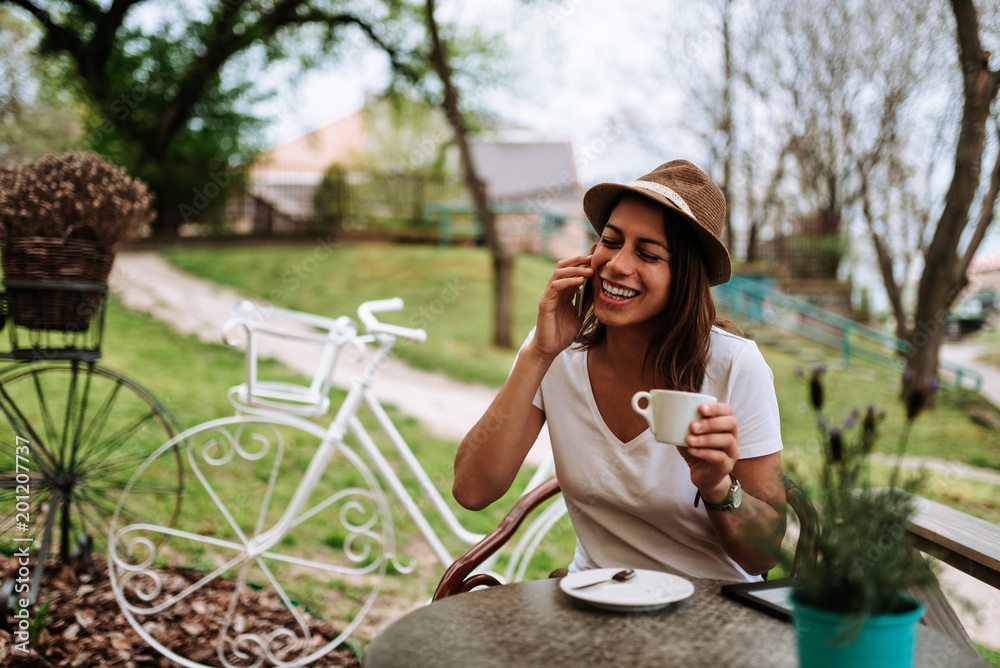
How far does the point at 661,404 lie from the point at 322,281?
12.0m

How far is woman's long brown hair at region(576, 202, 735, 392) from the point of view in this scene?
6.30 ft

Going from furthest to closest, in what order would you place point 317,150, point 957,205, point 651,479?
point 317,150, point 957,205, point 651,479

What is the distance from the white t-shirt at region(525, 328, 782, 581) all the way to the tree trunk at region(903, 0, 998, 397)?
2.37m

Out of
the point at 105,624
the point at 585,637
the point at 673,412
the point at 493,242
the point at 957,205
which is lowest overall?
the point at 105,624

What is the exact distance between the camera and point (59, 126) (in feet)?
51.4

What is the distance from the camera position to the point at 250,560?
2.82 metres

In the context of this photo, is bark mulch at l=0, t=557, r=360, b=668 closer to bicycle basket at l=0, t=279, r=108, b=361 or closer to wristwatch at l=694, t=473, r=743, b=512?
bicycle basket at l=0, t=279, r=108, b=361

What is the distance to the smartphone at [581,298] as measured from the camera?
2044mm

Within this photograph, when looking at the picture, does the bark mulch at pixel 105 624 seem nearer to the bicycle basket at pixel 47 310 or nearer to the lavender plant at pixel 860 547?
the bicycle basket at pixel 47 310

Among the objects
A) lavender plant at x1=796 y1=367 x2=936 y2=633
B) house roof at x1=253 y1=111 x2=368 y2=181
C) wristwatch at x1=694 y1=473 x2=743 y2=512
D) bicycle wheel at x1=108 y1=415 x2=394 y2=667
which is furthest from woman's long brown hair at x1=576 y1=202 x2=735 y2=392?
house roof at x1=253 y1=111 x2=368 y2=181

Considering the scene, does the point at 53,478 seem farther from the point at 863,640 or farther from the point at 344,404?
the point at 863,640

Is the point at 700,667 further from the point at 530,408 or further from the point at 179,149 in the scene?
the point at 179,149

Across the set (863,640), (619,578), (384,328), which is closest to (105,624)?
(384,328)

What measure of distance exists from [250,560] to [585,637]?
76.4 inches
